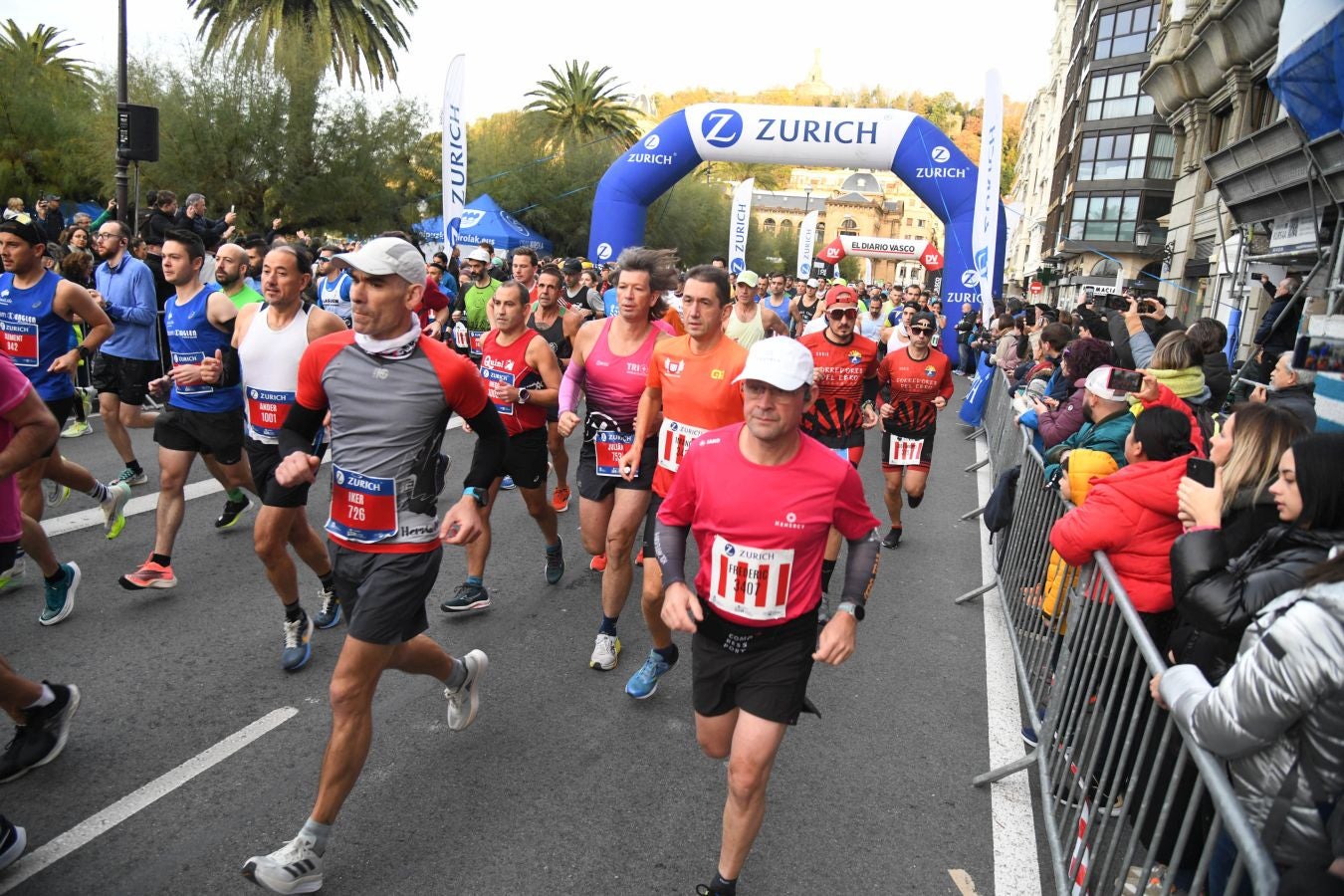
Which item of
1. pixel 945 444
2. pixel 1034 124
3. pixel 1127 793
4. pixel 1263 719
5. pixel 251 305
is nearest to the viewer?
pixel 1263 719

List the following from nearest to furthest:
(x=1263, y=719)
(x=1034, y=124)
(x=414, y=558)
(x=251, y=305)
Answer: (x=1263, y=719), (x=414, y=558), (x=251, y=305), (x=1034, y=124)

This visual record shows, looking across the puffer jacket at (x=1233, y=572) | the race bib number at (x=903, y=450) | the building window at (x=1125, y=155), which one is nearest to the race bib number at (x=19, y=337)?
the race bib number at (x=903, y=450)

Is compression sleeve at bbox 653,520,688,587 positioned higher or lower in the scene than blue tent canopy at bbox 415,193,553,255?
lower

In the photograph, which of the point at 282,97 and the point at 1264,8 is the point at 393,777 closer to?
the point at 1264,8

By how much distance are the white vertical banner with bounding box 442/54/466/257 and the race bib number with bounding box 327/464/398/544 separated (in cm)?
1407

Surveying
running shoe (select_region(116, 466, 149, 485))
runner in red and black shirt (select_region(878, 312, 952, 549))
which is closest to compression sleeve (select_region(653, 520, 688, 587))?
runner in red and black shirt (select_region(878, 312, 952, 549))

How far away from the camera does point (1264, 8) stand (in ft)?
48.4

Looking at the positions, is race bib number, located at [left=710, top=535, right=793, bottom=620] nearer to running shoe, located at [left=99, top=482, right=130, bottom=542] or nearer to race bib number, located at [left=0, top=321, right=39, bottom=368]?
running shoe, located at [left=99, top=482, right=130, bottom=542]

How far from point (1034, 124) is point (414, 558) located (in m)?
73.5

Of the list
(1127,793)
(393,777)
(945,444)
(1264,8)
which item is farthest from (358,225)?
(1127,793)

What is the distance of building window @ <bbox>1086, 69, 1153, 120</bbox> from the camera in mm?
39531

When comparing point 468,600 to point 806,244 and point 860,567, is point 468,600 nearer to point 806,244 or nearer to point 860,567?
point 860,567

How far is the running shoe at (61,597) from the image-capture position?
15.0 ft

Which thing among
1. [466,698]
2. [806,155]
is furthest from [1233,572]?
[806,155]
